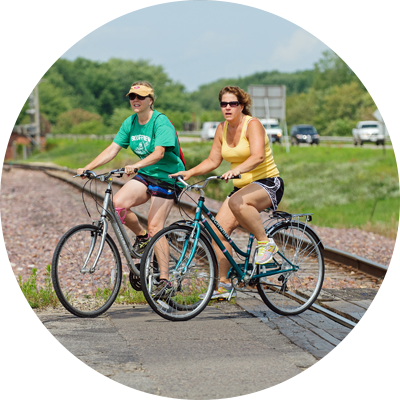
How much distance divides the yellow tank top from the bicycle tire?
2.14ft

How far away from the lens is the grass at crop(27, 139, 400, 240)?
15664 mm

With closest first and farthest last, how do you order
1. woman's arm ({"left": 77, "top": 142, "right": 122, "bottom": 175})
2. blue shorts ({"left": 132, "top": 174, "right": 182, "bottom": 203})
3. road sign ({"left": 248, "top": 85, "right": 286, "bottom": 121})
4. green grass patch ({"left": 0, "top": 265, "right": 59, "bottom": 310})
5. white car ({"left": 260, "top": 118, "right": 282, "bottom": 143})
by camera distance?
1. woman's arm ({"left": 77, "top": 142, "right": 122, "bottom": 175})
2. blue shorts ({"left": 132, "top": 174, "right": 182, "bottom": 203})
3. green grass patch ({"left": 0, "top": 265, "right": 59, "bottom": 310})
4. road sign ({"left": 248, "top": 85, "right": 286, "bottom": 121})
5. white car ({"left": 260, "top": 118, "right": 282, "bottom": 143})

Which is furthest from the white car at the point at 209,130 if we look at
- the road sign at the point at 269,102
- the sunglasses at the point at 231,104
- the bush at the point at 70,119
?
the bush at the point at 70,119

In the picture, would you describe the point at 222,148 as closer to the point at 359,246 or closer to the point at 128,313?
the point at 128,313

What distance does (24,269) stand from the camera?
840cm

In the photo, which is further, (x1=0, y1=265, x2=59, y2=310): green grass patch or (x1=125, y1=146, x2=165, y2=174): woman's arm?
(x1=0, y1=265, x2=59, y2=310): green grass patch

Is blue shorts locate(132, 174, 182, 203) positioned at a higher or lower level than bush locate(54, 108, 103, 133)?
lower

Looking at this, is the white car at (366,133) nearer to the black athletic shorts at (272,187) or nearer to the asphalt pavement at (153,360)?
the black athletic shorts at (272,187)

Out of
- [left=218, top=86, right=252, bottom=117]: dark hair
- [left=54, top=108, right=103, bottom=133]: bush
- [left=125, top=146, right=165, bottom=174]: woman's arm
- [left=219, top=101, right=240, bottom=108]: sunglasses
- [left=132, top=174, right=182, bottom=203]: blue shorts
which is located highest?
[left=54, top=108, right=103, bottom=133]: bush

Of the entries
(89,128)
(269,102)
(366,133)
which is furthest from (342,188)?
(89,128)

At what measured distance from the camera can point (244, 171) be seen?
5.39 meters

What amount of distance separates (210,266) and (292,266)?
856 mm

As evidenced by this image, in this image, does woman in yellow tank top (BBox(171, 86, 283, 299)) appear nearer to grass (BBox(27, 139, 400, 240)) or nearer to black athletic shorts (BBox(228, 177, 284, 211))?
black athletic shorts (BBox(228, 177, 284, 211))

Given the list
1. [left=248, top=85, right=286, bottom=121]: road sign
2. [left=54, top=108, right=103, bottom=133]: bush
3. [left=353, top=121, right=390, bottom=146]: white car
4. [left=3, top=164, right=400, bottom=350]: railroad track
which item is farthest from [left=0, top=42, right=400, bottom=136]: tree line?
[left=3, top=164, right=400, bottom=350]: railroad track
